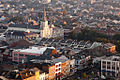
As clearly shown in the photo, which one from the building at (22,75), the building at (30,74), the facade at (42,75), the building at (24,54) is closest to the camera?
the building at (22,75)

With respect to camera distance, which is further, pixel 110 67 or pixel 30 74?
pixel 110 67

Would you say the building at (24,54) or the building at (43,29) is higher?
the building at (24,54)

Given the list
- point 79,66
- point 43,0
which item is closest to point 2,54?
point 79,66

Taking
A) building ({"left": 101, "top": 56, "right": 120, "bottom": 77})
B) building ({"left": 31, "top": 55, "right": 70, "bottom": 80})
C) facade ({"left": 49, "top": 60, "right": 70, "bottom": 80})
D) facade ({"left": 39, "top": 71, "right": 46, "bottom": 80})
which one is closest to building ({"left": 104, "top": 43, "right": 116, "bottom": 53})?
building ({"left": 101, "top": 56, "right": 120, "bottom": 77})

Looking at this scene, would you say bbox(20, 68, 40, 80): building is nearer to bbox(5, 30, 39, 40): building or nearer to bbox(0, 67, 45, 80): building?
bbox(0, 67, 45, 80): building

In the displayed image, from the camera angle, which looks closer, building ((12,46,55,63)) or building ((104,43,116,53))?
building ((12,46,55,63))

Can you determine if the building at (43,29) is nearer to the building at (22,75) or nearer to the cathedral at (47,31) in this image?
the cathedral at (47,31)

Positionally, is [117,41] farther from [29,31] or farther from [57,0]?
[57,0]

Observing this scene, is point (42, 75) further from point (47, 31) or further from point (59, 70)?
point (47, 31)

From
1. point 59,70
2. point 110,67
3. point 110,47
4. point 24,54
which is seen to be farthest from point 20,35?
point 110,67

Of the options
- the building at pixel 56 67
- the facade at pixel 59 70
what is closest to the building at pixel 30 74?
the building at pixel 56 67
